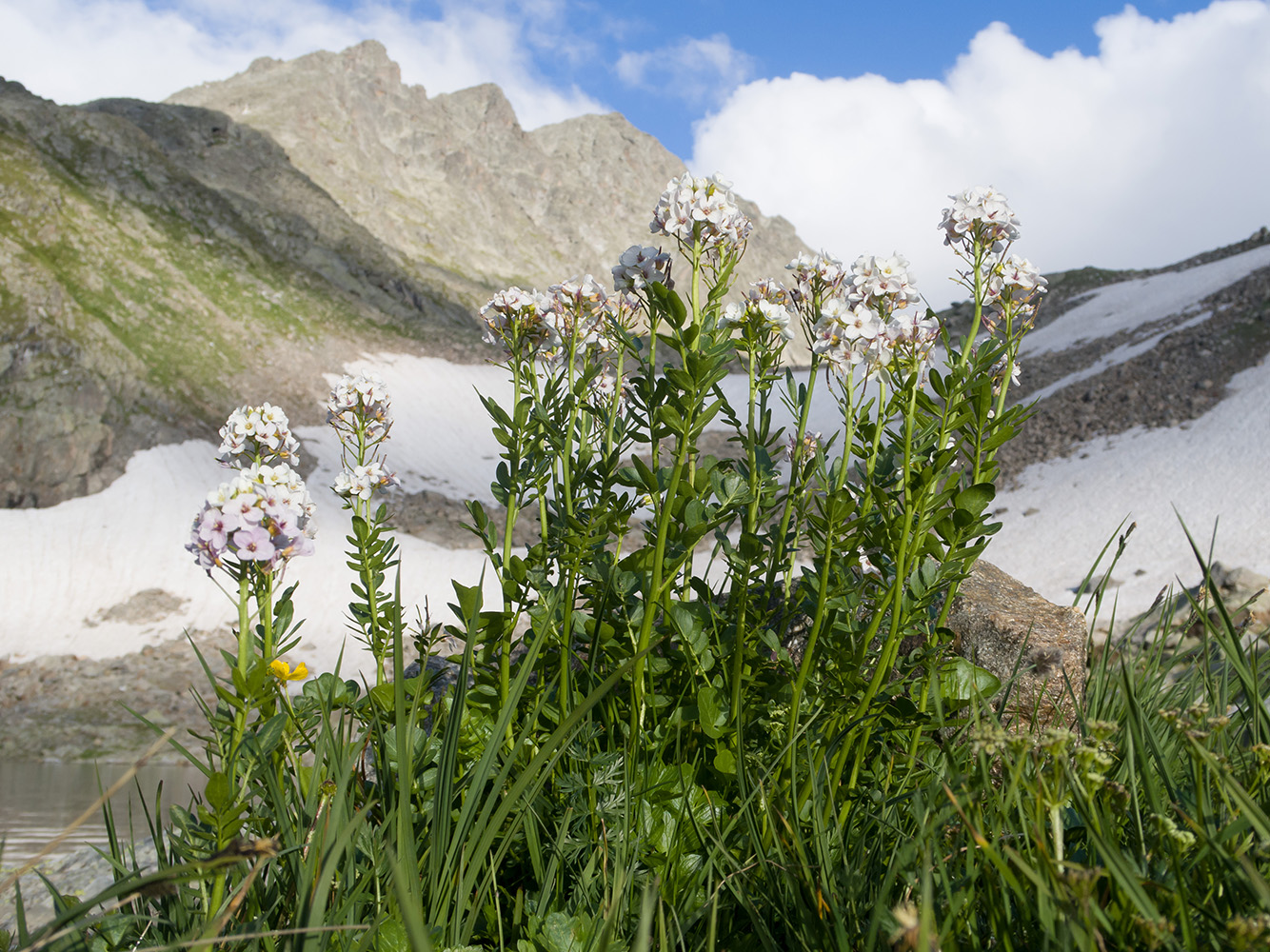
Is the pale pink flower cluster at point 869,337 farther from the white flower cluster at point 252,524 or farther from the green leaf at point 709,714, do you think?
the white flower cluster at point 252,524

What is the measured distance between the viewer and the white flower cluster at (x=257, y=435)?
2.31 metres

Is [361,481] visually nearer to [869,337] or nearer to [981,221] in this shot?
[869,337]

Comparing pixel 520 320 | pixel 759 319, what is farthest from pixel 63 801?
pixel 759 319

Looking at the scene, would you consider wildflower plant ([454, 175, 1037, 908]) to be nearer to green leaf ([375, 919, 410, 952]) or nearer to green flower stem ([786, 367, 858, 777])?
green flower stem ([786, 367, 858, 777])

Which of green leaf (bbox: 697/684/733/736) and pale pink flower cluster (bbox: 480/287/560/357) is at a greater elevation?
pale pink flower cluster (bbox: 480/287/560/357)

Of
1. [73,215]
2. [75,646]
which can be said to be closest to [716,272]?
[75,646]

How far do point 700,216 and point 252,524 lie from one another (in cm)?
139

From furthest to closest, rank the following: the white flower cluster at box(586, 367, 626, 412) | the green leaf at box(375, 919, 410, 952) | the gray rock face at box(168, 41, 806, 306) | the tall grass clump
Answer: the gray rock face at box(168, 41, 806, 306), the white flower cluster at box(586, 367, 626, 412), the green leaf at box(375, 919, 410, 952), the tall grass clump

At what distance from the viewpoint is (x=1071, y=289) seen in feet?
118

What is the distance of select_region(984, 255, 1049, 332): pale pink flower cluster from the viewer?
217 cm

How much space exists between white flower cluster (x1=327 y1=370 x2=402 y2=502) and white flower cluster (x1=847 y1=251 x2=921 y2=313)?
1.78 meters

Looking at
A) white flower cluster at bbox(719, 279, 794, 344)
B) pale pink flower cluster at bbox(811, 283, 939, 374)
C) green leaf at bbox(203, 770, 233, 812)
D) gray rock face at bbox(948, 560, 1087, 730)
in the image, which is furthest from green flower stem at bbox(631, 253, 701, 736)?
gray rock face at bbox(948, 560, 1087, 730)

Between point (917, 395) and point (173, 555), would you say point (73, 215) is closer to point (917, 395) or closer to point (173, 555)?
point (173, 555)

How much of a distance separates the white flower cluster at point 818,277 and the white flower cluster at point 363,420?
1597 mm
